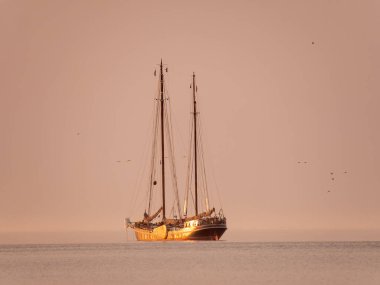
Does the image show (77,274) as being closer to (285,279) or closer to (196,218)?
(285,279)

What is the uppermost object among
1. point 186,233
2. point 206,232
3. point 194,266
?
point 206,232

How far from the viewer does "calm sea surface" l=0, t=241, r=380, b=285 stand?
99.4 meters

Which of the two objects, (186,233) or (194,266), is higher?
(186,233)

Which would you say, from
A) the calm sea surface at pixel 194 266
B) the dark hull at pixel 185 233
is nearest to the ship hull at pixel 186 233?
the dark hull at pixel 185 233

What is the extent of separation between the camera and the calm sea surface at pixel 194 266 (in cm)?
9938

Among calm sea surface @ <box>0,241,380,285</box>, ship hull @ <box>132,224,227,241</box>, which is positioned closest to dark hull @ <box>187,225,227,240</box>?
ship hull @ <box>132,224,227,241</box>

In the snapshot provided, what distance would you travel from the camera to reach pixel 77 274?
10669cm

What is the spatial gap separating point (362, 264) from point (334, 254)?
20.5 m

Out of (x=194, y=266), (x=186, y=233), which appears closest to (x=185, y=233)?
(x=186, y=233)

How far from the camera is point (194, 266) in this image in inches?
4545

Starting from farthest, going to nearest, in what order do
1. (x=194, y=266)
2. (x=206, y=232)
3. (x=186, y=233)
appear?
(x=206, y=232) < (x=186, y=233) < (x=194, y=266)

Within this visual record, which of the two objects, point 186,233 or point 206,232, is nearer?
point 186,233

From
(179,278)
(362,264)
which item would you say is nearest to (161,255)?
(362,264)

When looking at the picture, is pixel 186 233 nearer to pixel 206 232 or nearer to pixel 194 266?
pixel 206 232
